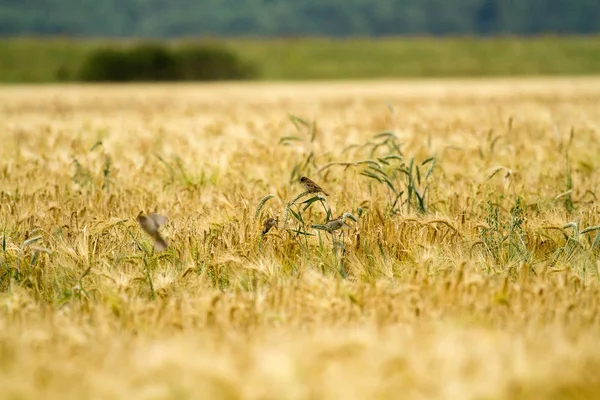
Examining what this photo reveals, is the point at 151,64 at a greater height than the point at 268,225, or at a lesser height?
greater

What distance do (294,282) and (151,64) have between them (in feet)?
156

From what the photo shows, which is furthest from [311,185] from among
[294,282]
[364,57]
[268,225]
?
[364,57]

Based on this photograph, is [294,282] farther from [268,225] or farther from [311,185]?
[311,185]

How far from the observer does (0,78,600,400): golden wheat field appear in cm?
161

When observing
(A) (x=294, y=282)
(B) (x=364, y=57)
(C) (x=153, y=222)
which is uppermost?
(B) (x=364, y=57)

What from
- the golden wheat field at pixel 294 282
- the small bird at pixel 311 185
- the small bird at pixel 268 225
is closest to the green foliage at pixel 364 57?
the golden wheat field at pixel 294 282

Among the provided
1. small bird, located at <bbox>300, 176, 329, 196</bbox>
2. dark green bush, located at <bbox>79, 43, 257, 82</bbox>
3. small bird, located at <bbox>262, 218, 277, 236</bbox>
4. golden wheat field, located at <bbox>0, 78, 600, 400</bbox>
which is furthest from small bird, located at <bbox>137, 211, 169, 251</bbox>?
dark green bush, located at <bbox>79, 43, 257, 82</bbox>

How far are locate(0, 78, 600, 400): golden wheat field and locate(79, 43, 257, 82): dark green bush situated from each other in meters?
43.8

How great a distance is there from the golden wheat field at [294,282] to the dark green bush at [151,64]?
43754mm

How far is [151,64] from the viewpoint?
47906mm

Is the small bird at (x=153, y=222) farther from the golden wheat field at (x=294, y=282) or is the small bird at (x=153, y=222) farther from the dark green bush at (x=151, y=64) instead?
the dark green bush at (x=151, y=64)

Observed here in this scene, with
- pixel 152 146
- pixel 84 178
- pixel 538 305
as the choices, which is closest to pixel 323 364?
pixel 538 305

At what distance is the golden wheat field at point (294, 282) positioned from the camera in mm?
1607

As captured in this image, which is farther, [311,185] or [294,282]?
[311,185]
